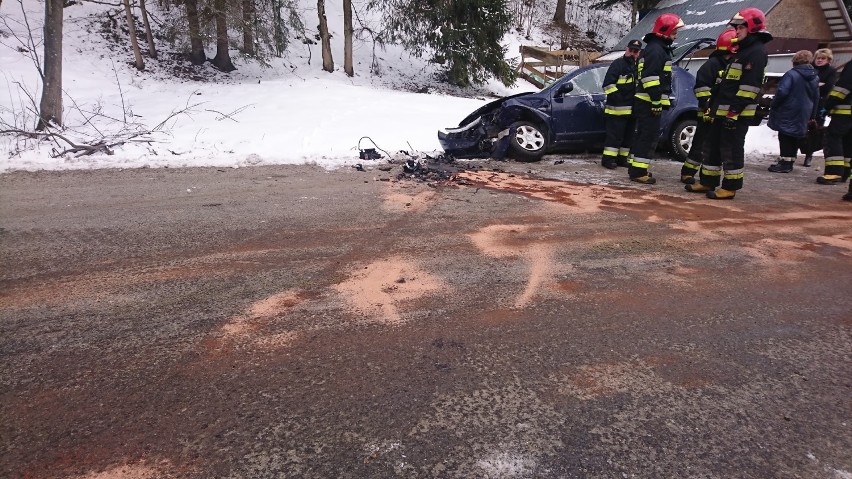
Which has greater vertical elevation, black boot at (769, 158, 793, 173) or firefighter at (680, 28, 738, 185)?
firefighter at (680, 28, 738, 185)

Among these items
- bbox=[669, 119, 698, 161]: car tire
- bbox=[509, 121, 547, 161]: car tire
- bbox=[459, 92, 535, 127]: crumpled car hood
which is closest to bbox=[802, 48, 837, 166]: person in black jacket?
bbox=[669, 119, 698, 161]: car tire

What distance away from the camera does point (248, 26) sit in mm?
15117

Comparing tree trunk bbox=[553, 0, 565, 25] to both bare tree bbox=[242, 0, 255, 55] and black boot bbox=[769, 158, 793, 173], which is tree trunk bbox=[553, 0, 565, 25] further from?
black boot bbox=[769, 158, 793, 173]

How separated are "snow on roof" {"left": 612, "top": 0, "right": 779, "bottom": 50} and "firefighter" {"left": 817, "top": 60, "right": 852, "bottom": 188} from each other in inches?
566

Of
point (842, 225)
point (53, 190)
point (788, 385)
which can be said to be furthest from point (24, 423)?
point (842, 225)

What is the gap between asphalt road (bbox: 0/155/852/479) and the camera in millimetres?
1863

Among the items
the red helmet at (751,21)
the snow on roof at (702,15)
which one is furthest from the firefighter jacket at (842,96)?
the snow on roof at (702,15)

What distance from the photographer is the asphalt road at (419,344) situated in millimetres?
1863

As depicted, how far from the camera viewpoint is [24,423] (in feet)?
6.39

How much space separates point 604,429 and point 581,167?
20.7 feet

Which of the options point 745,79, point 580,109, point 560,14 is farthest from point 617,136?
point 560,14

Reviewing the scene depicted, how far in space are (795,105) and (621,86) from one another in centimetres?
323

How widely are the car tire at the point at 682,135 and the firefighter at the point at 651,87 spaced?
1.89m

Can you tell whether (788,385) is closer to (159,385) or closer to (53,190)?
(159,385)
